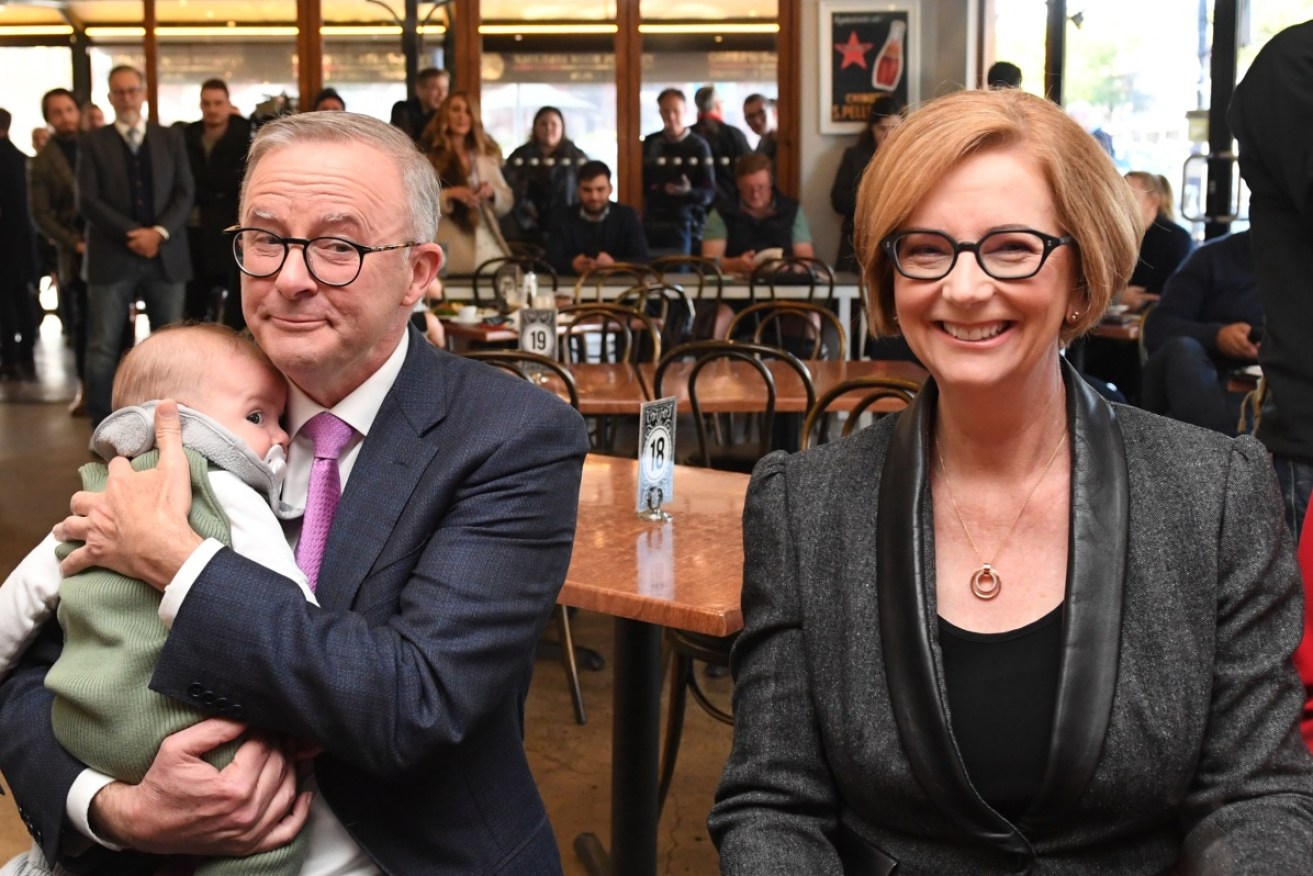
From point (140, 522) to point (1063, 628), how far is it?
3.01ft

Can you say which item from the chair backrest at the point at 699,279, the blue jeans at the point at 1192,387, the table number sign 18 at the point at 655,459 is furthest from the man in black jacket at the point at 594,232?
the table number sign 18 at the point at 655,459

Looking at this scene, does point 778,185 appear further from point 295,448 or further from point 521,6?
point 295,448

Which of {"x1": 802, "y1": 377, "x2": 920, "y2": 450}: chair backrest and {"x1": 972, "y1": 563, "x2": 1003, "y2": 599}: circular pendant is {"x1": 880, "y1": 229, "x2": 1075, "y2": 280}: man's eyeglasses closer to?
{"x1": 972, "y1": 563, "x2": 1003, "y2": 599}: circular pendant

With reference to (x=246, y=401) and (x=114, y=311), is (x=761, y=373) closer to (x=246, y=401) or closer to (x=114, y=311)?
(x=246, y=401)

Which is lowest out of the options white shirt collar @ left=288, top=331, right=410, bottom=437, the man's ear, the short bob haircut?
white shirt collar @ left=288, top=331, right=410, bottom=437

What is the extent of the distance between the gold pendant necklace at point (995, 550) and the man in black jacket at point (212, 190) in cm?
754

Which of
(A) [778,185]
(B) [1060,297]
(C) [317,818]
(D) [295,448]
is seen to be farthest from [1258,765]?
(A) [778,185]

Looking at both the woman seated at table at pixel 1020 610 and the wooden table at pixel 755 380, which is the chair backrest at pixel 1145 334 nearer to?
the wooden table at pixel 755 380

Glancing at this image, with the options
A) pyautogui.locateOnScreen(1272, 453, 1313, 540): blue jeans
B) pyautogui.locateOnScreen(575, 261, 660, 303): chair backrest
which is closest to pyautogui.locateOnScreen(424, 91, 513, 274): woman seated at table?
pyautogui.locateOnScreen(575, 261, 660, 303): chair backrest

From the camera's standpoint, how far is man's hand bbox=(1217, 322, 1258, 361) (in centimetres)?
520

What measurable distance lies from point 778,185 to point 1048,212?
10105mm

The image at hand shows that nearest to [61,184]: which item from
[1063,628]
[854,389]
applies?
[854,389]

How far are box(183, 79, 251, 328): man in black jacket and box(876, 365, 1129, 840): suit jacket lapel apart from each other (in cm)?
759

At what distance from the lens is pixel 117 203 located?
7.65 metres
